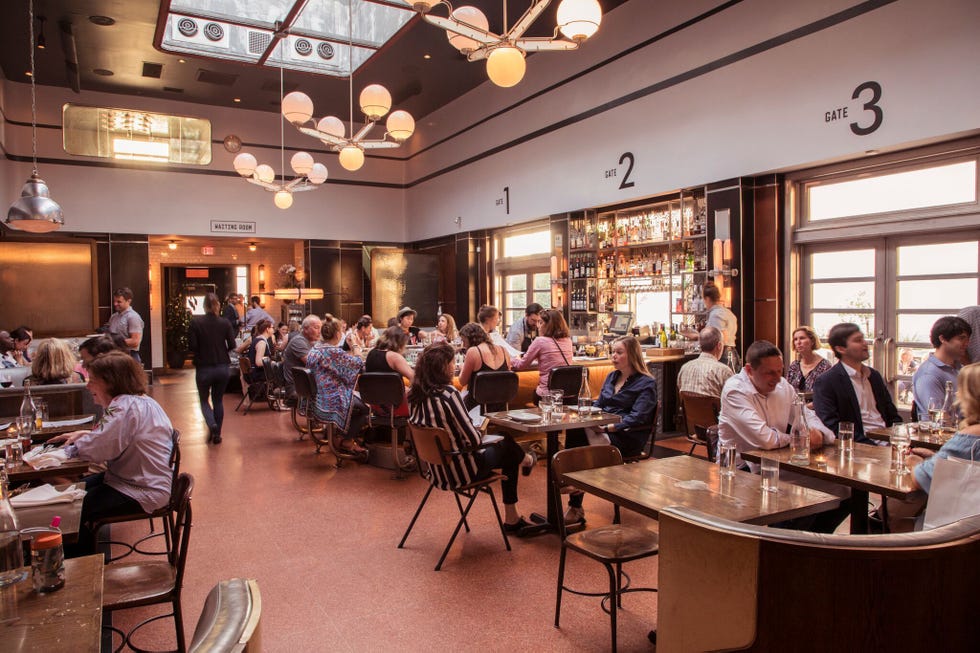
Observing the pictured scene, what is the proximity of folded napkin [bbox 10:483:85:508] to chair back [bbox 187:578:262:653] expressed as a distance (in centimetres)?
168

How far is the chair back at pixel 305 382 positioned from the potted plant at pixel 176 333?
421 inches

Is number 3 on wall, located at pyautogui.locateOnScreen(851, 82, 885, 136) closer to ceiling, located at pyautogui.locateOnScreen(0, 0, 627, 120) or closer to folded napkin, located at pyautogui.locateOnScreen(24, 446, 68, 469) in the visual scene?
ceiling, located at pyautogui.locateOnScreen(0, 0, 627, 120)

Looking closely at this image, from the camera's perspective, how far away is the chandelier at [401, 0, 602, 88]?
14.3 feet

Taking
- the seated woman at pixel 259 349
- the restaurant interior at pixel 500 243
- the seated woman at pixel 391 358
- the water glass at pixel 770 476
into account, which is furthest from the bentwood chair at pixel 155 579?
the seated woman at pixel 259 349

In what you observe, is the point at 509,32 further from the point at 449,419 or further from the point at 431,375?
the point at 449,419

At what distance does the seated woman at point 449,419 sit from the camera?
13.2ft

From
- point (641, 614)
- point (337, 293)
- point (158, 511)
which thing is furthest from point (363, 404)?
point (337, 293)

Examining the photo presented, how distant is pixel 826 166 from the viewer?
274 inches

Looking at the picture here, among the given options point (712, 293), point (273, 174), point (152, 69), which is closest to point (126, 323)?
point (273, 174)

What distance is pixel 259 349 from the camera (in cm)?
941

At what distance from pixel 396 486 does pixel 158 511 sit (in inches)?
97.2

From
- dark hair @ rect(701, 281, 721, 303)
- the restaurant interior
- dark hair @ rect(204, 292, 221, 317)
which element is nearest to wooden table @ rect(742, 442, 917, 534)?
the restaurant interior

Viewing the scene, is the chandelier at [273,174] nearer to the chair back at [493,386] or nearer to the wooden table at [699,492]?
the chair back at [493,386]

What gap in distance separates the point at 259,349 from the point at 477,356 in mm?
4729
